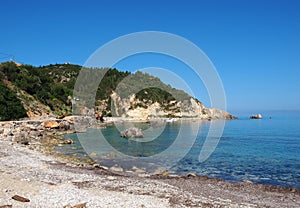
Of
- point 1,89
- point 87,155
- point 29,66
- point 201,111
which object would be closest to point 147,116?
point 201,111

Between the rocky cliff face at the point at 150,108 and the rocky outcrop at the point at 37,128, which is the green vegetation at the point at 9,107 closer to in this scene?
the rocky outcrop at the point at 37,128

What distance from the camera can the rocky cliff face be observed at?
98975mm

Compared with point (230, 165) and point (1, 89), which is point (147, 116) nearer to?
point (1, 89)

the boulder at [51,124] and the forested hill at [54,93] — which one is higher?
the forested hill at [54,93]

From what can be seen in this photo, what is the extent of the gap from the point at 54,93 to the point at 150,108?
4047cm

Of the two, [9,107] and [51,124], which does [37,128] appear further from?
[9,107]

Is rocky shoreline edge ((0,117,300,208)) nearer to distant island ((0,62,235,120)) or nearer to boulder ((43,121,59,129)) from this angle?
boulder ((43,121,59,129))

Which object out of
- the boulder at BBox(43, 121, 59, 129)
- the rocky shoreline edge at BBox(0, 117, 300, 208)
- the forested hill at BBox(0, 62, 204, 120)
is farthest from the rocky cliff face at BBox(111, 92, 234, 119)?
A: the rocky shoreline edge at BBox(0, 117, 300, 208)

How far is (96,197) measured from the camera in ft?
34.5

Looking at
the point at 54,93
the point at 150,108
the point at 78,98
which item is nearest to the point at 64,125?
the point at 54,93

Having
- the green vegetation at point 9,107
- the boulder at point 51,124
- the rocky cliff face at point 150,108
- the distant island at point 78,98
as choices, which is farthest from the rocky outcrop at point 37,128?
the rocky cliff face at point 150,108

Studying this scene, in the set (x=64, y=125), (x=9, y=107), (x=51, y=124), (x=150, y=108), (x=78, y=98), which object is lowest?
(x=64, y=125)

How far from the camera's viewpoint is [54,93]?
69.7 m

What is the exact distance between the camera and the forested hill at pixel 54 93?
161ft
